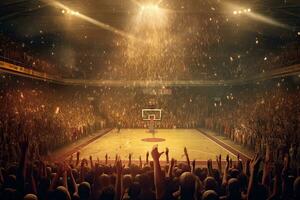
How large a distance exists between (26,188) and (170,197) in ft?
5.84

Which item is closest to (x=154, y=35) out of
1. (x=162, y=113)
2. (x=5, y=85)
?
(x=5, y=85)

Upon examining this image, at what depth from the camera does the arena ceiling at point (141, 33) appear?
12.2 meters

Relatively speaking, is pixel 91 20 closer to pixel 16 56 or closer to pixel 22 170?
pixel 16 56

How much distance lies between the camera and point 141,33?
16.5m

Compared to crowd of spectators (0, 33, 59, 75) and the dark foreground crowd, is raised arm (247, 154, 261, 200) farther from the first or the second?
crowd of spectators (0, 33, 59, 75)

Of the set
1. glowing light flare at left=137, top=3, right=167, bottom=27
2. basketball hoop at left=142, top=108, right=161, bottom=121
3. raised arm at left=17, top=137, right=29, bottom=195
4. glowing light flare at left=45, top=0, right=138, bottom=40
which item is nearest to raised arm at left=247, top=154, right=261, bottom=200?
raised arm at left=17, top=137, right=29, bottom=195

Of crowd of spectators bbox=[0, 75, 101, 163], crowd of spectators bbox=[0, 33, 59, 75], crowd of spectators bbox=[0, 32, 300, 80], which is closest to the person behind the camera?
crowd of spectators bbox=[0, 75, 101, 163]

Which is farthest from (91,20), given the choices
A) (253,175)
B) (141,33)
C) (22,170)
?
(253,175)

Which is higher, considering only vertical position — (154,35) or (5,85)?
(154,35)

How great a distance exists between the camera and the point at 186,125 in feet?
81.5

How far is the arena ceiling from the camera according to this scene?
39.9ft

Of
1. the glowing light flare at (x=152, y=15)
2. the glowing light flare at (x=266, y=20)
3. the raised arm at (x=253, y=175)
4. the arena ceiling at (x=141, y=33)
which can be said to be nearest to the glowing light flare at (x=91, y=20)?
the arena ceiling at (x=141, y=33)

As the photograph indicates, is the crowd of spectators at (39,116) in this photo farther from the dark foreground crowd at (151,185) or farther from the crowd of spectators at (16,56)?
the dark foreground crowd at (151,185)

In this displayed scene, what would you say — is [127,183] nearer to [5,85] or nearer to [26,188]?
[26,188]
